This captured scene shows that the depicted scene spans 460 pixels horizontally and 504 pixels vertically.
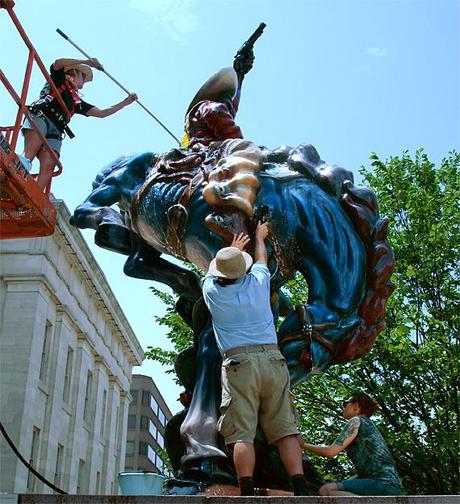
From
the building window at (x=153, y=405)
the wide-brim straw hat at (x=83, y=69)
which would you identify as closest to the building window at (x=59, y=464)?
the wide-brim straw hat at (x=83, y=69)

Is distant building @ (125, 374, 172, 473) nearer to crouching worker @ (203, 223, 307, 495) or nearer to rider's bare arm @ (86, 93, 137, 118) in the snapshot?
rider's bare arm @ (86, 93, 137, 118)

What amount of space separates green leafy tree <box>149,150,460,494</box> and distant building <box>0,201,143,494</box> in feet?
34.0

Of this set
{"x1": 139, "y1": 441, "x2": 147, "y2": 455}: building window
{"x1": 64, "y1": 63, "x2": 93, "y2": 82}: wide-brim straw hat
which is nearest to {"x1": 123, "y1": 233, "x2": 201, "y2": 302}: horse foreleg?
{"x1": 64, "y1": 63, "x2": 93, "y2": 82}: wide-brim straw hat

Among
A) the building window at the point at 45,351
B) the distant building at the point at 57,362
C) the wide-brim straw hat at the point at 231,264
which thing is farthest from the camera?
the building window at the point at 45,351

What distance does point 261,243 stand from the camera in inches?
155

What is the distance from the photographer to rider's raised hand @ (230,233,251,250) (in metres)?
3.92

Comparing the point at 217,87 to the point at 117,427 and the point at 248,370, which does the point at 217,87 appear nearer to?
the point at 248,370

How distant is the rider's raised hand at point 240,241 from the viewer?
3.92 m

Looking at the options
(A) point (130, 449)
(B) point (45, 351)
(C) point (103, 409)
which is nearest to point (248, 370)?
(B) point (45, 351)

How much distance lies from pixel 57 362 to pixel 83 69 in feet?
70.0

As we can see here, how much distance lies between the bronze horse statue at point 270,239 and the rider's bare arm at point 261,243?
0.08 m

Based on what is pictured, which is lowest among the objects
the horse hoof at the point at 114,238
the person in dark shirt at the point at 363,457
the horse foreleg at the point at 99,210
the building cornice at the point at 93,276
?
the person in dark shirt at the point at 363,457

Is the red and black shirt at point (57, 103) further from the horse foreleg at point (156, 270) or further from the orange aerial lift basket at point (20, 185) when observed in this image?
the horse foreleg at point (156, 270)

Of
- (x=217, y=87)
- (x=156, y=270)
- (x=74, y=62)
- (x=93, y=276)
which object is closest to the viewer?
(x=156, y=270)
